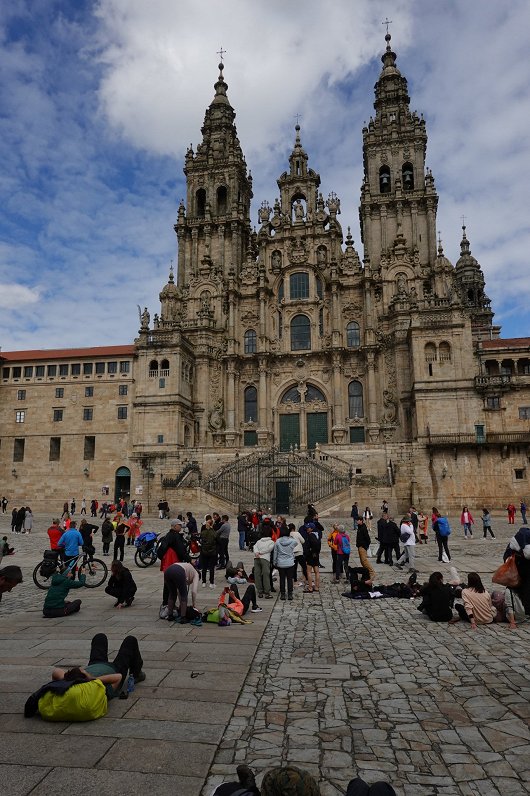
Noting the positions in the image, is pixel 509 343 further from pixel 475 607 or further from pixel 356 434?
pixel 475 607

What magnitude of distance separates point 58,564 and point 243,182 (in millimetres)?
53324

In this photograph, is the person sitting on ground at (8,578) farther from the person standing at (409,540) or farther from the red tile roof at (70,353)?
the red tile roof at (70,353)

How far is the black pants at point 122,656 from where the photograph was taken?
6.11m

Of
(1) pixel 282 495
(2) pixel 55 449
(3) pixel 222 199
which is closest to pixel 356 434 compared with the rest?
(1) pixel 282 495

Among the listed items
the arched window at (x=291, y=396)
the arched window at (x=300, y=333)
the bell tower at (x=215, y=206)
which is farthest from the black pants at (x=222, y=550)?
the bell tower at (x=215, y=206)

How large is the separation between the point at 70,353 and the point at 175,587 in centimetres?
4035

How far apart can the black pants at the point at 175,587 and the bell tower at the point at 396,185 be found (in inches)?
1734

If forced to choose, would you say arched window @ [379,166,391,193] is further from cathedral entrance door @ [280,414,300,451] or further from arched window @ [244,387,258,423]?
cathedral entrance door @ [280,414,300,451]

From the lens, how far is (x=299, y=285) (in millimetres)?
51188

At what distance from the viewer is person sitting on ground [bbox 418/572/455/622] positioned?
9859mm

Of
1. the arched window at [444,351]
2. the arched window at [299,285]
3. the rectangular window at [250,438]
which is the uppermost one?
the arched window at [299,285]

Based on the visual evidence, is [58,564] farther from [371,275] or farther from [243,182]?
[243,182]

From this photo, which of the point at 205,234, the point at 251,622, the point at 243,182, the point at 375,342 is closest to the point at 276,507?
the point at 375,342

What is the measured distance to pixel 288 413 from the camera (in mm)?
49000
